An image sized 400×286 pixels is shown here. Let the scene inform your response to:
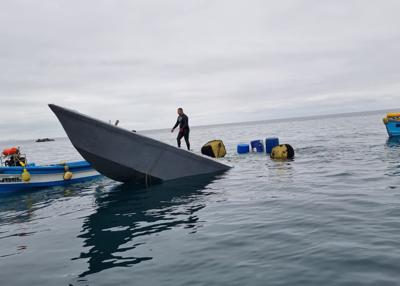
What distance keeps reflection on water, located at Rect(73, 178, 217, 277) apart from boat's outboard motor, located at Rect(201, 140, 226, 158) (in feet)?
23.0

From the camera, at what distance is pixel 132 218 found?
8305 millimetres

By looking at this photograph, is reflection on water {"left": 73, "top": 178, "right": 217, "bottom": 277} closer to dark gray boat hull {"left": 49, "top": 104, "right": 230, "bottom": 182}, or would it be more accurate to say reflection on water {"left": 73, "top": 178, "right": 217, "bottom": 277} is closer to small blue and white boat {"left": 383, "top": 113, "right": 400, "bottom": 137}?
dark gray boat hull {"left": 49, "top": 104, "right": 230, "bottom": 182}

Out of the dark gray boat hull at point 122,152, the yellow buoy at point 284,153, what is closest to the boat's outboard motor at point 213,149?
the yellow buoy at point 284,153

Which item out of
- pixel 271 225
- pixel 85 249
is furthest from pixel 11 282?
pixel 271 225

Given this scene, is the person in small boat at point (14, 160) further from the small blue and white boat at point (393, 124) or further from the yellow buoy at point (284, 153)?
the small blue and white boat at point (393, 124)

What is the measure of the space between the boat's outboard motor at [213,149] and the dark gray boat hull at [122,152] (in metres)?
5.66

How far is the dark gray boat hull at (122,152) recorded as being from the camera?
1173 cm

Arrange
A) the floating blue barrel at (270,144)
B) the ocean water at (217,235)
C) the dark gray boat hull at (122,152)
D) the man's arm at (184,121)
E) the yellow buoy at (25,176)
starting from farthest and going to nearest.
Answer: the floating blue barrel at (270,144), the man's arm at (184,121), the yellow buoy at (25,176), the dark gray boat hull at (122,152), the ocean water at (217,235)

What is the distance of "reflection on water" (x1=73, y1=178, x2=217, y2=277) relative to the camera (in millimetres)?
5750

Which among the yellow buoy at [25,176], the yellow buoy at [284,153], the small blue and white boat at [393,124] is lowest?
the yellow buoy at [284,153]

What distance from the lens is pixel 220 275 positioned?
15.3 feet

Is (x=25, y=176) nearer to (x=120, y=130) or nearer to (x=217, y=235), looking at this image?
(x=120, y=130)

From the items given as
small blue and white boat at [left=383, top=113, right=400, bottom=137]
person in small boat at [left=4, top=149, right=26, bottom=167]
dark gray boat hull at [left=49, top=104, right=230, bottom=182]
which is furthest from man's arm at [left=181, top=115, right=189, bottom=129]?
small blue and white boat at [left=383, top=113, right=400, bottom=137]

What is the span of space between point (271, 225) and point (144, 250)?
255cm
